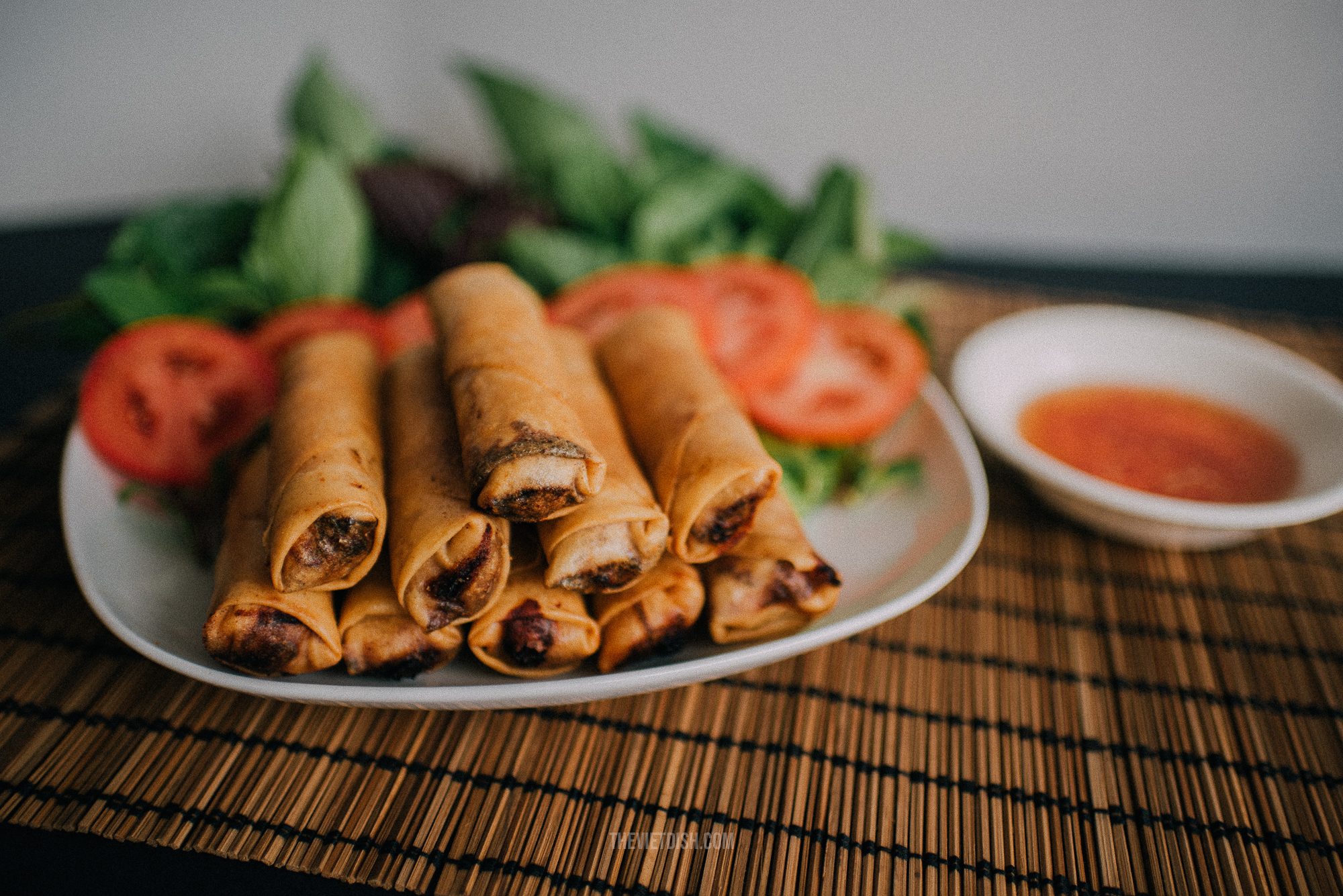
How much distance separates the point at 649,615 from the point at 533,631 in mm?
211

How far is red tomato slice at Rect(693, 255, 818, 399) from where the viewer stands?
1951mm

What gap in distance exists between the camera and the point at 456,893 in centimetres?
113

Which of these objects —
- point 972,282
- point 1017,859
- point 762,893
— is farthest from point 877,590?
point 972,282

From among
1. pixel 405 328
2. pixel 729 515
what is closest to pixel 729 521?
pixel 729 515

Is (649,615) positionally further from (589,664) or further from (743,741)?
(743,741)

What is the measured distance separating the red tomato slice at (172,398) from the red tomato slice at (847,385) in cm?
135

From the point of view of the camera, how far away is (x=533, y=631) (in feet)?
4.12

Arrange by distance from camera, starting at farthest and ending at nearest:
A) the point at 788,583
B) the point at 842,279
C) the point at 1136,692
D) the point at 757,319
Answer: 1. the point at 842,279
2. the point at 757,319
3. the point at 1136,692
4. the point at 788,583

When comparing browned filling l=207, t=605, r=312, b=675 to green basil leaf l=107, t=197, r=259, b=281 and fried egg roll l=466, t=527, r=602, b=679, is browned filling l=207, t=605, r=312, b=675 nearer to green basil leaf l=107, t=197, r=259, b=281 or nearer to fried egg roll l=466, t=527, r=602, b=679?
fried egg roll l=466, t=527, r=602, b=679

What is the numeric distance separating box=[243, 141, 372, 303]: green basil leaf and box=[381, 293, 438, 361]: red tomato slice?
0.82ft

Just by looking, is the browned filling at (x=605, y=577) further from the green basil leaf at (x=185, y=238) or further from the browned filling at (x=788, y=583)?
the green basil leaf at (x=185, y=238)

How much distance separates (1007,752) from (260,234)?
2437mm

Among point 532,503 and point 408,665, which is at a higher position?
point 532,503

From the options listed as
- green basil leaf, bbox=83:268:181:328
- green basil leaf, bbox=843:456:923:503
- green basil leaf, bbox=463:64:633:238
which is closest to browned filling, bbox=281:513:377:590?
green basil leaf, bbox=843:456:923:503
